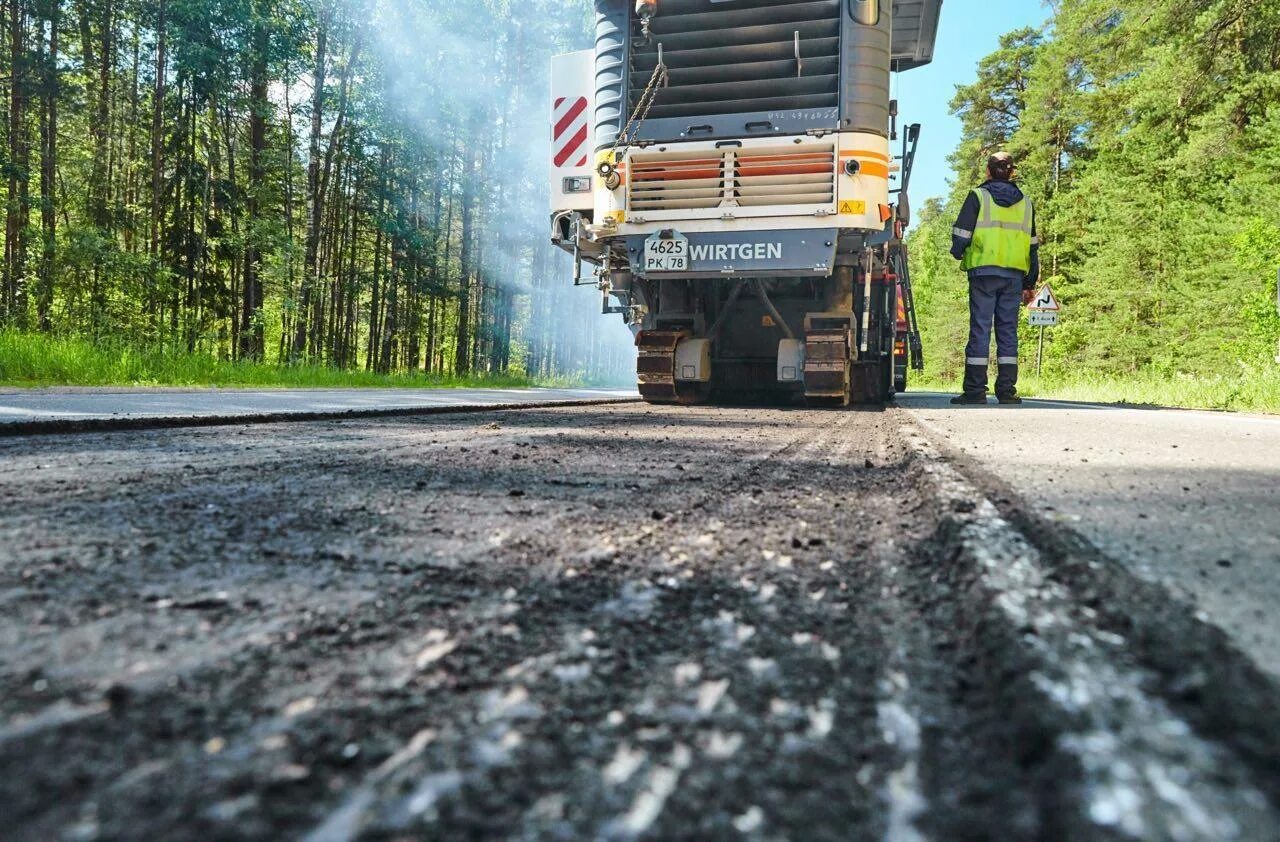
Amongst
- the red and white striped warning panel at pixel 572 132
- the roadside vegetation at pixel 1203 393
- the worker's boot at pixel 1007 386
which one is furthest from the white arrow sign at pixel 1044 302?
the red and white striped warning panel at pixel 572 132

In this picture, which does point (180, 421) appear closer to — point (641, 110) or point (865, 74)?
point (641, 110)

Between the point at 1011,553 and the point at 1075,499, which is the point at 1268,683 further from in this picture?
the point at 1075,499

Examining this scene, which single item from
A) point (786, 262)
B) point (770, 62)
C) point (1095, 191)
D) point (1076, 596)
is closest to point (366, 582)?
point (1076, 596)

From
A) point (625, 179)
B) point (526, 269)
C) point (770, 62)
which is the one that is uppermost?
point (526, 269)

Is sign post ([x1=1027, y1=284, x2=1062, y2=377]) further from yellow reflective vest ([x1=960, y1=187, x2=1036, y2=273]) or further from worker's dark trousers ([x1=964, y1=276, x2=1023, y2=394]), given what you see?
yellow reflective vest ([x1=960, y1=187, x2=1036, y2=273])

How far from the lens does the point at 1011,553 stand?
1.09m

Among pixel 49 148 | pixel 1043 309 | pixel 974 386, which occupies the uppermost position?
pixel 49 148

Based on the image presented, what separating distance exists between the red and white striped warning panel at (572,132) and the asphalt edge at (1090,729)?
21.3 feet

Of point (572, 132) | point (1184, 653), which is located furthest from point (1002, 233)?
point (1184, 653)

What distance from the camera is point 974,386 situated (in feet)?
23.8

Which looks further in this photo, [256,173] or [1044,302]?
[256,173]

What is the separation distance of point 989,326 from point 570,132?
14.0 ft

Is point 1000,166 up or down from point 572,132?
down

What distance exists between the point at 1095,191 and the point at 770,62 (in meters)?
23.8
